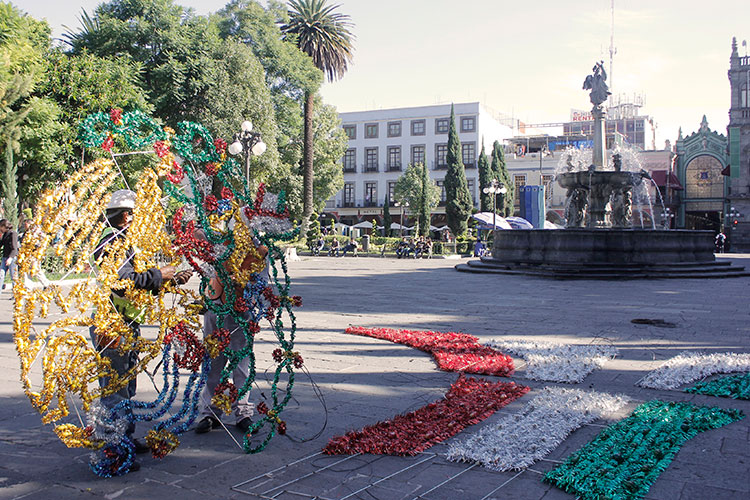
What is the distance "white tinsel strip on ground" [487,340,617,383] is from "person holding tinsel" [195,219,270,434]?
8.56ft

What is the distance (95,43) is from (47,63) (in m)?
5.27

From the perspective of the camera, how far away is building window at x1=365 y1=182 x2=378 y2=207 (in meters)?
62.9

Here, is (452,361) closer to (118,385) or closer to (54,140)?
(118,385)

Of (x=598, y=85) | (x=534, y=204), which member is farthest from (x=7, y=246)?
(x=534, y=204)

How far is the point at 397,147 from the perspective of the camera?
6228cm

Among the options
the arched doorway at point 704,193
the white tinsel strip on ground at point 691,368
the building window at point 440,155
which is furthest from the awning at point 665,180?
the white tinsel strip on ground at point 691,368

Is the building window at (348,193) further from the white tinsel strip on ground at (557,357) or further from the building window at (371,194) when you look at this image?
the white tinsel strip on ground at (557,357)

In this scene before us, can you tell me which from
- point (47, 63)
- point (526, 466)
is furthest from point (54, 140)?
point (526, 466)

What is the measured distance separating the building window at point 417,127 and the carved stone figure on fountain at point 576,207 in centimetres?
4176

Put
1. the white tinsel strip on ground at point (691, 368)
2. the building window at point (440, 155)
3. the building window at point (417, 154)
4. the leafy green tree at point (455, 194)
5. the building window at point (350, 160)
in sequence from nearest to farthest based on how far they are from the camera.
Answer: the white tinsel strip on ground at point (691, 368) → the leafy green tree at point (455, 194) → the building window at point (440, 155) → the building window at point (417, 154) → the building window at point (350, 160)

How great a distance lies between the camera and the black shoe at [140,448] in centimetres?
361

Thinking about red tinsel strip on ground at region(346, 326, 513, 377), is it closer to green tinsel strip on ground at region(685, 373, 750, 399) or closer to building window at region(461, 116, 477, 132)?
green tinsel strip on ground at region(685, 373, 750, 399)

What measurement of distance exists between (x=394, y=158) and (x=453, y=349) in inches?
2244

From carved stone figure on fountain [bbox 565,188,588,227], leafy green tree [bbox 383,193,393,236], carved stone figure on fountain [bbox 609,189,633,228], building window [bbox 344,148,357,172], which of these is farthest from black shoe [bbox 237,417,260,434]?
building window [bbox 344,148,357,172]
